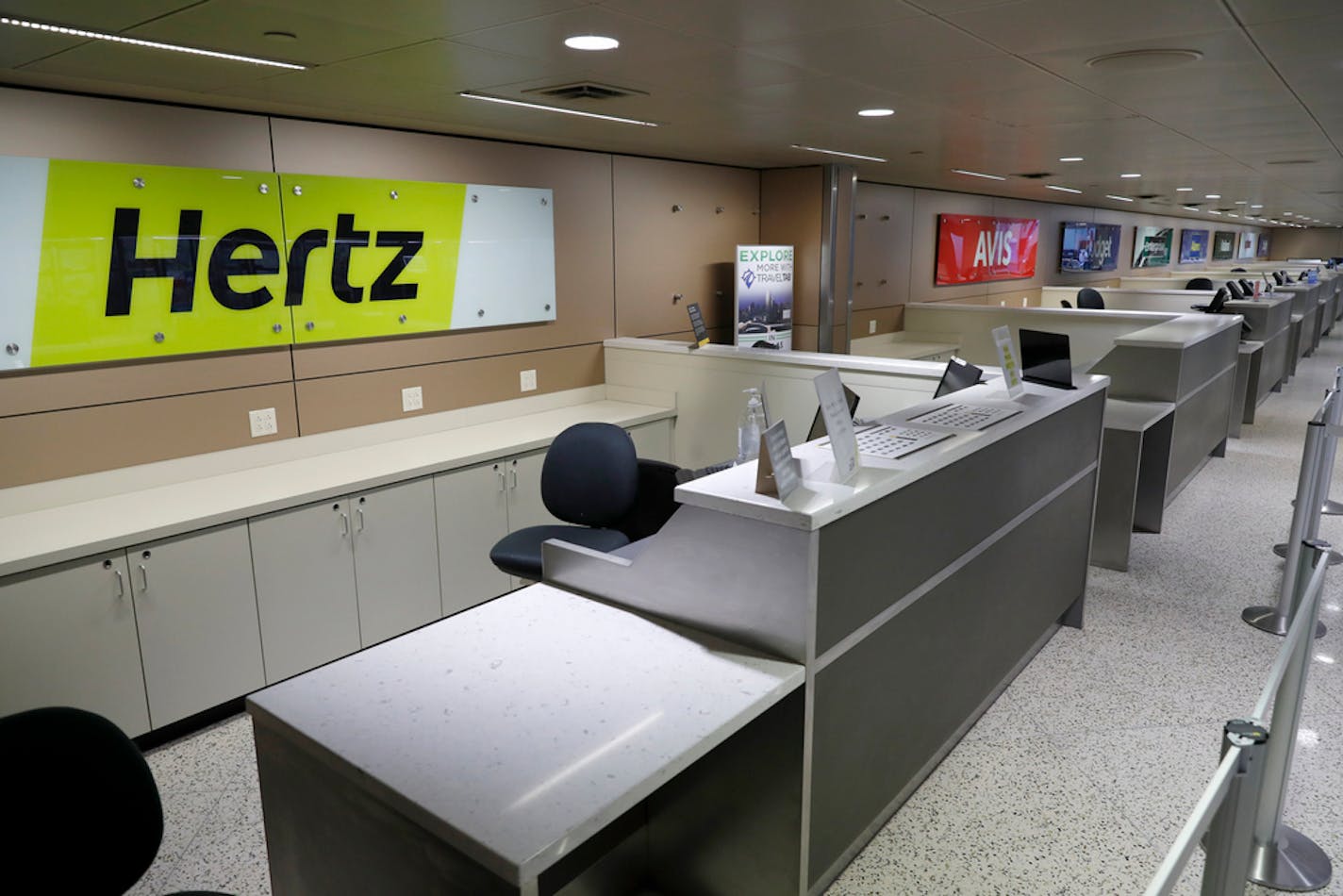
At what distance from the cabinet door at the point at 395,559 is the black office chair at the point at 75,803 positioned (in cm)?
209

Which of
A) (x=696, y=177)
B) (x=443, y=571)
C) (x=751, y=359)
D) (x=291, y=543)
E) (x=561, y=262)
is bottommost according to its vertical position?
(x=443, y=571)

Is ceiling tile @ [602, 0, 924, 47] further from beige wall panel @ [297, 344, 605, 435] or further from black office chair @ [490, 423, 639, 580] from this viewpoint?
beige wall panel @ [297, 344, 605, 435]

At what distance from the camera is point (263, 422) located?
3900 mm

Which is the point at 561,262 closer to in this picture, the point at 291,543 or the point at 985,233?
the point at 291,543

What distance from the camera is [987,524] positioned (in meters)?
2.79

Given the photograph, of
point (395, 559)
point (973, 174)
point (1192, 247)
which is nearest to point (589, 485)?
point (395, 559)

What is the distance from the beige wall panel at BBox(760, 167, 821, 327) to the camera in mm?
6293

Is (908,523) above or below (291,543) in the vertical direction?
above

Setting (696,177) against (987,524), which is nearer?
(987,524)

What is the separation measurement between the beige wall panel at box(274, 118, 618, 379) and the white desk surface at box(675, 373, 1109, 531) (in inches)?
104

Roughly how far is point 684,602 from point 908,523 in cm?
65

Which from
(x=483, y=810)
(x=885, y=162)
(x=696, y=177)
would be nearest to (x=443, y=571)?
(x=483, y=810)

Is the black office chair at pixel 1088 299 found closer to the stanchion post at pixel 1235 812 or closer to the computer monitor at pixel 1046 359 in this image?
the computer monitor at pixel 1046 359

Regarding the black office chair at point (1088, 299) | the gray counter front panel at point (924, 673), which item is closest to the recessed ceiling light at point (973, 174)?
the black office chair at point (1088, 299)
